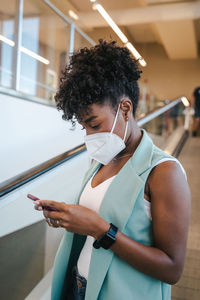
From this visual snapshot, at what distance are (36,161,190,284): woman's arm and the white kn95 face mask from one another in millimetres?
266

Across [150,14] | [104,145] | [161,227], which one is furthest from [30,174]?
[150,14]

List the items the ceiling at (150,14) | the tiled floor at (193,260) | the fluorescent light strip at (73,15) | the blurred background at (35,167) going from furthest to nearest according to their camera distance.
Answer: the fluorescent light strip at (73,15) → the ceiling at (150,14) → the tiled floor at (193,260) → the blurred background at (35,167)

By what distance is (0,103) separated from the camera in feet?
8.75

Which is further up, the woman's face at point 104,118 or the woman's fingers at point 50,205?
the woman's face at point 104,118

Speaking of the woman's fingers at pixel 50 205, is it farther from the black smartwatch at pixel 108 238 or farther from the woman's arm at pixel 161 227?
the black smartwatch at pixel 108 238

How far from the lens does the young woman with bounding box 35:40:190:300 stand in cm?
92

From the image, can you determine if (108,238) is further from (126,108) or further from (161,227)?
(126,108)

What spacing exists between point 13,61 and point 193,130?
619cm

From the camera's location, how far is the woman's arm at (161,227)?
90 centimetres

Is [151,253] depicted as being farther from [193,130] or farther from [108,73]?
[193,130]

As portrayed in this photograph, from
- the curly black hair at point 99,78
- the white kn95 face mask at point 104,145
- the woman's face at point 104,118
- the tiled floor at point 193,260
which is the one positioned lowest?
the tiled floor at point 193,260

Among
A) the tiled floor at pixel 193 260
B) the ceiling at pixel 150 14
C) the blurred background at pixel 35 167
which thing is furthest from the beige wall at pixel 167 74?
the tiled floor at pixel 193 260

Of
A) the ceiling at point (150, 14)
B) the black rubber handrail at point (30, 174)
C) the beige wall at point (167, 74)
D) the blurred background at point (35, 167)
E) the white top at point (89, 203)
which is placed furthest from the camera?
the beige wall at point (167, 74)

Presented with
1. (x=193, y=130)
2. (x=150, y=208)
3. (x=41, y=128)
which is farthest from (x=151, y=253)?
(x=193, y=130)
